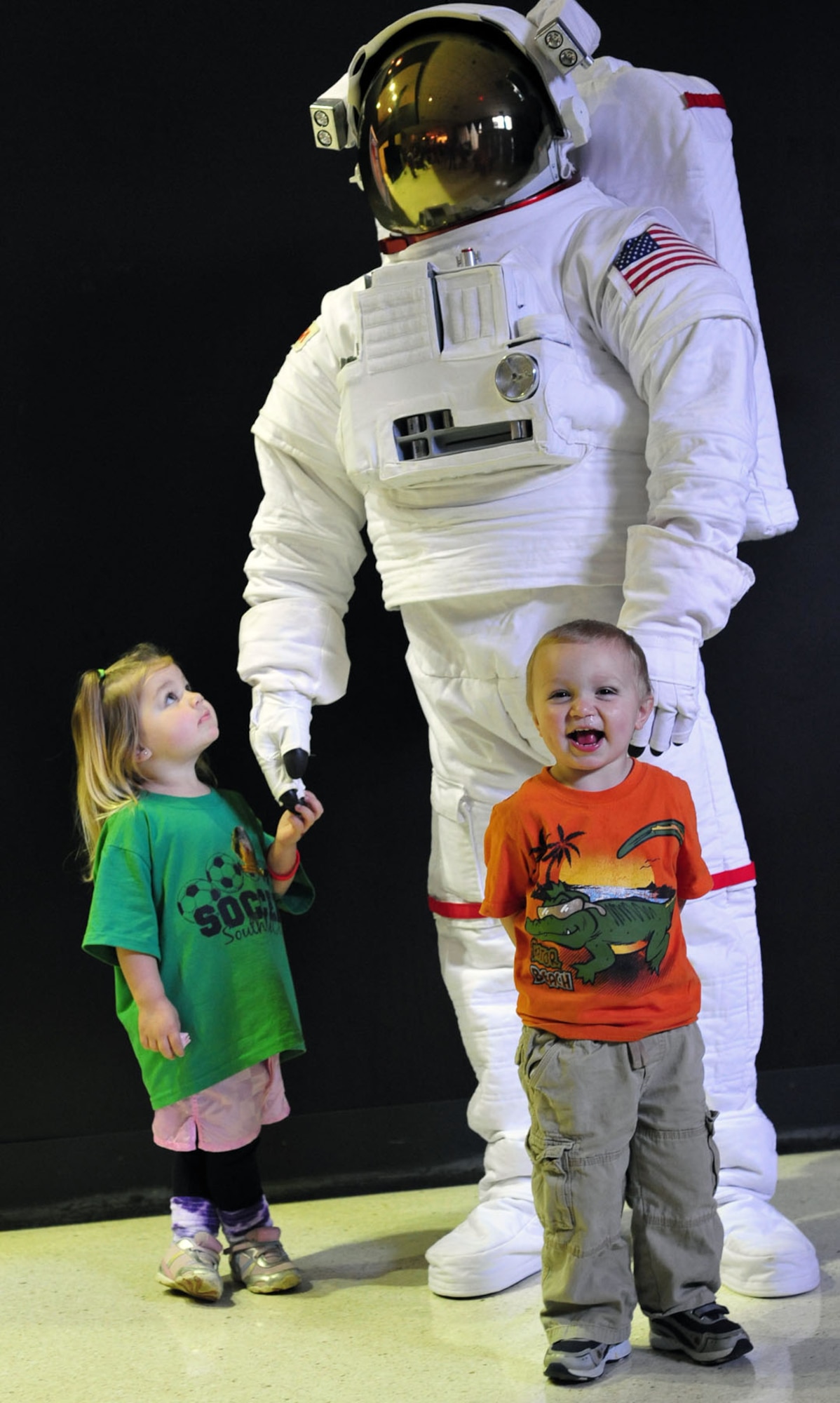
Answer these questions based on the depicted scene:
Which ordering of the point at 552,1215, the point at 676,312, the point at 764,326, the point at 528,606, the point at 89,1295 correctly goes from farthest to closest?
1. the point at 764,326
2. the point at 89,1295
3. the point at 528,606
4. the point at 676,312
5. the point at 552,1215

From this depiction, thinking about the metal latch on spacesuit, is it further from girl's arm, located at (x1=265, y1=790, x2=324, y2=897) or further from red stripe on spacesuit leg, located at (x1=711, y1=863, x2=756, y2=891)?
red stripe on spacesuit leg, located at (x1=711, y1=863, x2=756, y2=891)

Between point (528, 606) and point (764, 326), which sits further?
point (764, 326)

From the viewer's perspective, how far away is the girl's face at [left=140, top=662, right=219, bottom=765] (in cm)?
210

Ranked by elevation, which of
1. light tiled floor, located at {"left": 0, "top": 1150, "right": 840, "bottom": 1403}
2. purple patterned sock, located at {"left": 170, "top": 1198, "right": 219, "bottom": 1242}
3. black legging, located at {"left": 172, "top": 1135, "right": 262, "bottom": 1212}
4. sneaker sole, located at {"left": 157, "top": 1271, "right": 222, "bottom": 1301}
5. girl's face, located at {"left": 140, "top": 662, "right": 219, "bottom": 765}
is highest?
girl's face, located at {"left": 140, "top": 662, "right": 219, "bottom": 765}

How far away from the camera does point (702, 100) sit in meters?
2.07

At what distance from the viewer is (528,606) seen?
200 centimetres

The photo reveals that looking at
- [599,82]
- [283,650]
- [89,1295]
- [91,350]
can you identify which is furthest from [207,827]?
[599,82]

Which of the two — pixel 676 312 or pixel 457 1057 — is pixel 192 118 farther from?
pixel 457 1057

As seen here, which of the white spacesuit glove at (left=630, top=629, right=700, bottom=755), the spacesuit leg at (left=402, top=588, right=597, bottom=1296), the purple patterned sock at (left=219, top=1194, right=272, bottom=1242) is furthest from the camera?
the purple patterned sock at (left=219, top=1194, right=272, bottom=1242)

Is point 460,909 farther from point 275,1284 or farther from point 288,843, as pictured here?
point 275,1284

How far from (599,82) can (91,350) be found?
0.99 meters

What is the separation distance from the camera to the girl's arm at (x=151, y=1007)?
1.99 metres

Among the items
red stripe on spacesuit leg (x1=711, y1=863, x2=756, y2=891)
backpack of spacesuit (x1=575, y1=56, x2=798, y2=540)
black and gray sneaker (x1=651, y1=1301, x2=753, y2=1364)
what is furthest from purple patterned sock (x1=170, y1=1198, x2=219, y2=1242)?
backpack of spacesuit (x1=575, y1=56, x2=798, y2=540)

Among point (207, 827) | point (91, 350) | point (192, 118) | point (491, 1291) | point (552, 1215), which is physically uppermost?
point (192, 118)
